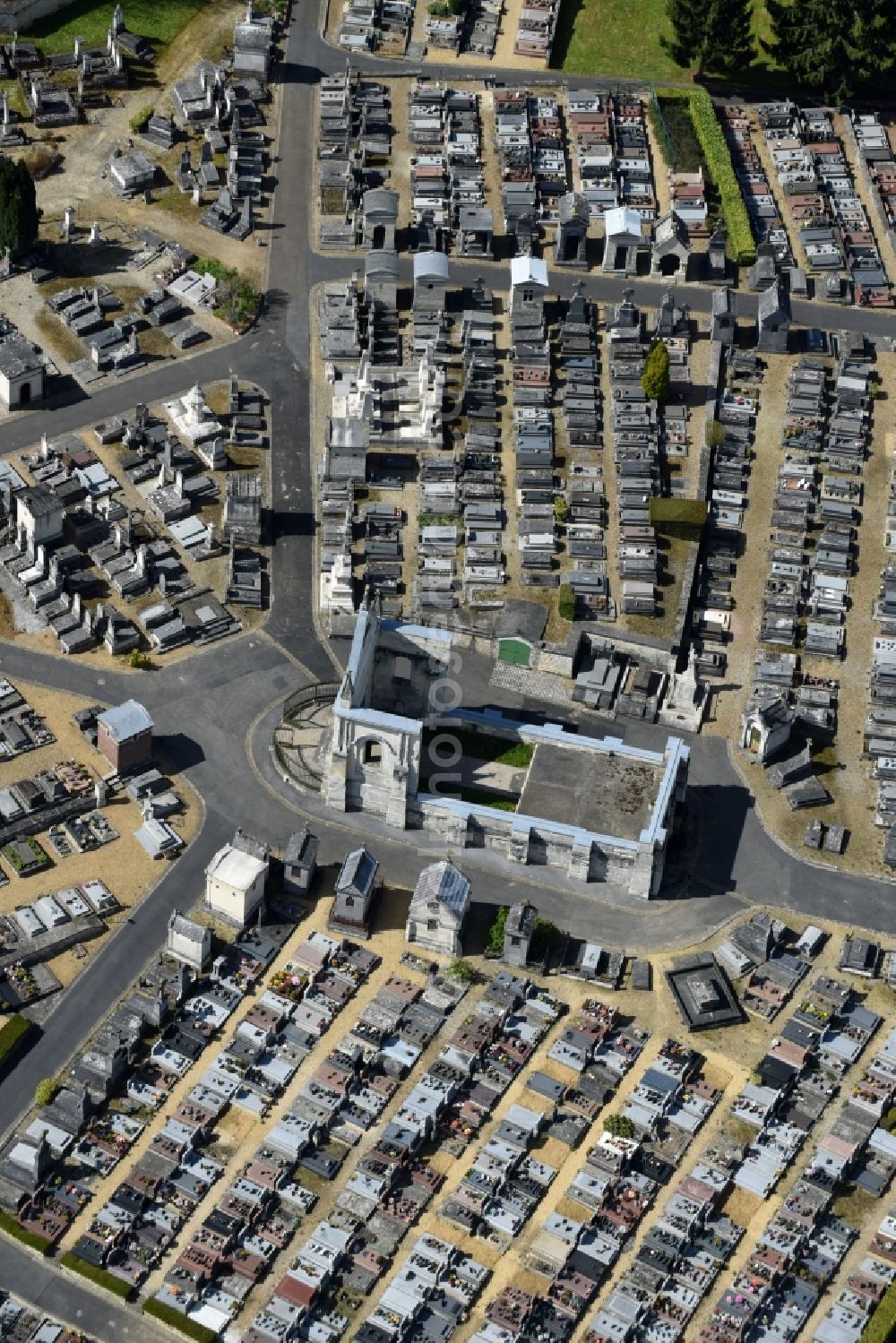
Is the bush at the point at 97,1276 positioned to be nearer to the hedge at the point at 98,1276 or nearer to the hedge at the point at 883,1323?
the hedge at the point at 98,1276

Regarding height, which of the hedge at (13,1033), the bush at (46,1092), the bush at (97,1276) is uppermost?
the hedge at (13,1033)

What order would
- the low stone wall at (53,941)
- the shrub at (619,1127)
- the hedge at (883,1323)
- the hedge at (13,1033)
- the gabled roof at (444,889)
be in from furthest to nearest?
the gabled roof at (444,889)
the low stone wall at (53,941)
the hedge at (13,1033)
the shrub at (619,1127)
the hedge at (883,1323)

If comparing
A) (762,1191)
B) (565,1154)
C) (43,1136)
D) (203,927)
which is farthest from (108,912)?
(762,1191)

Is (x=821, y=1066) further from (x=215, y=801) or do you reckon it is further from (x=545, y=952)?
(x=215, y=801)

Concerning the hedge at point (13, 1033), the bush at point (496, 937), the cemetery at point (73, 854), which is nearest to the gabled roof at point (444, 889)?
the bush at point (496, 937)

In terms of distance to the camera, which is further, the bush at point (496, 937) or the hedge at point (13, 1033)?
the bush at point (496, 937)

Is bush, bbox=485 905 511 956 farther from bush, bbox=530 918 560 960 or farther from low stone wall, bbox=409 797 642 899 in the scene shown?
low stone wall, bbox=409 797 642 899

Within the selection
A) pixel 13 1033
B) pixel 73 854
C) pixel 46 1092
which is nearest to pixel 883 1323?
pixel 46 1092
